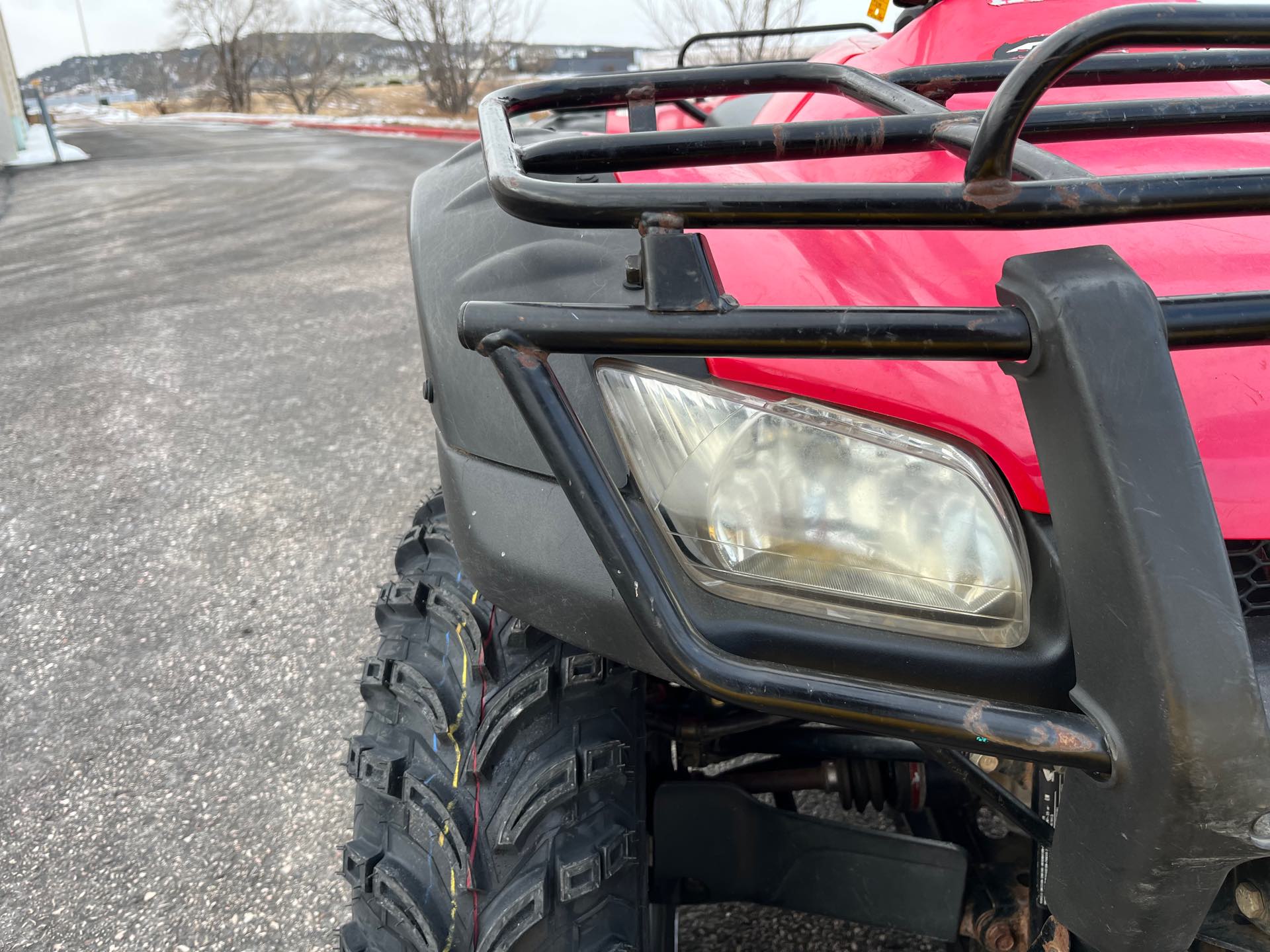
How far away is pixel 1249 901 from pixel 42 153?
59.5 feet

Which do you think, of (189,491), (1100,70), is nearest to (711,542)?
(1100,70)

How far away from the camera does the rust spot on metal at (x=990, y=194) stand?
0.78 metres

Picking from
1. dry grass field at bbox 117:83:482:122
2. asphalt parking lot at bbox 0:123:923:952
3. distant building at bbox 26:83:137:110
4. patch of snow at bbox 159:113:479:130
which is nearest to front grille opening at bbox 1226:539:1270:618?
asphalt parking lot at bbox 0:123:923:952

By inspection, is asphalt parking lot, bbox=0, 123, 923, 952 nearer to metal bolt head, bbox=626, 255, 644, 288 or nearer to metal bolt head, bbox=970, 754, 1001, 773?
metal bolt head, bbox=970, 754, 1001, 773

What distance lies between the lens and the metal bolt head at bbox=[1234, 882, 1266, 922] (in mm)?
935

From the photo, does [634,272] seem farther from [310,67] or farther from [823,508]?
[310,67]

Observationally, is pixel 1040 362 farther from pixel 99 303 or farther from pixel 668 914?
pixel 99 303

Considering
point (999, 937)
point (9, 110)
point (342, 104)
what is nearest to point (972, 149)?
point (999, 937)

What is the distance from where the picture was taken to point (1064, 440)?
79cm

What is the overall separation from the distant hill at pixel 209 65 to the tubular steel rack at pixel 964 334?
64.3 feet

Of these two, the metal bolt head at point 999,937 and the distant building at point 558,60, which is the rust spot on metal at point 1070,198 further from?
the distant building at point 558,60

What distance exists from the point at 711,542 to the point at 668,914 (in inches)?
27.9

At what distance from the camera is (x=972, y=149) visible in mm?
778

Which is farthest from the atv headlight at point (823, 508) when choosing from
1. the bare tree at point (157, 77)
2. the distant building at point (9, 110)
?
the bare tree at point (157, 77)
